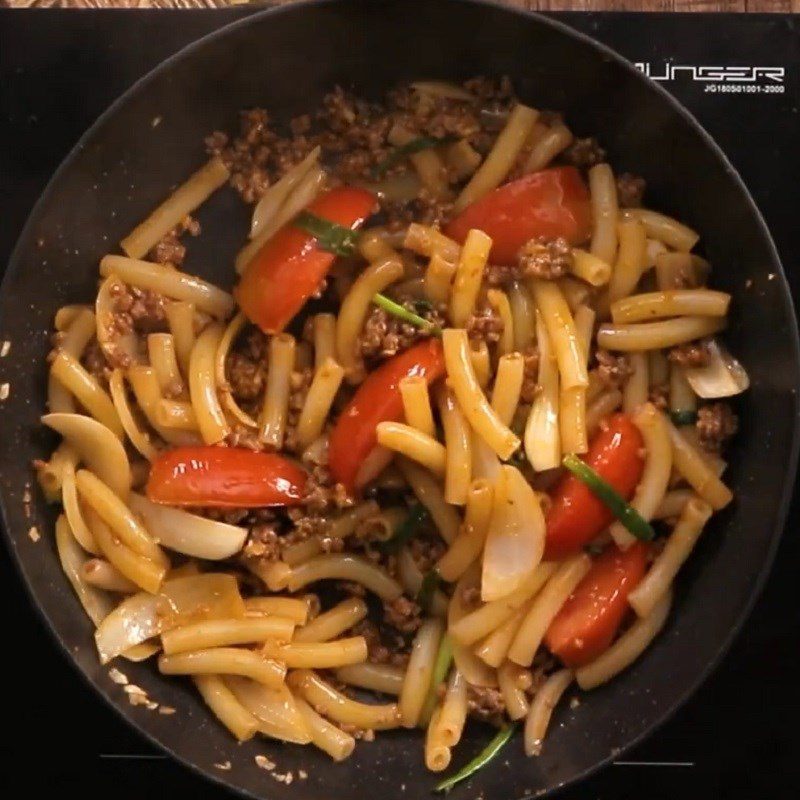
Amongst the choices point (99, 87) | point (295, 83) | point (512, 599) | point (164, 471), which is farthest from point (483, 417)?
point (99, 87)

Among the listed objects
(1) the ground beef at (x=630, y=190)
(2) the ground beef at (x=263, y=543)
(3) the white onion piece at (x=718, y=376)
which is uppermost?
(1) the ground beef at (x=630, y=190)

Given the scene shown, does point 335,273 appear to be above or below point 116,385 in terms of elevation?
above

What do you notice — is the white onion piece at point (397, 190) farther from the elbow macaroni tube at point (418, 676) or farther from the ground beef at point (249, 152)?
the elbow macaroni tube at point (418, 676)

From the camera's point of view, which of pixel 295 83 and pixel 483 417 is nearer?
pixel 483 417

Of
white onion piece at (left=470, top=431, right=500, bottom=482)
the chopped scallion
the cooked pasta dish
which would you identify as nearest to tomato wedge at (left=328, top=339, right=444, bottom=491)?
the cooked pasta dish

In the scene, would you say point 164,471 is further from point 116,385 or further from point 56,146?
point 56,146

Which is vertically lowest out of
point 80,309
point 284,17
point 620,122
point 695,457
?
point 695,457

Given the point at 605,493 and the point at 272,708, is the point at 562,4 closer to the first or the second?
the point at 605,493

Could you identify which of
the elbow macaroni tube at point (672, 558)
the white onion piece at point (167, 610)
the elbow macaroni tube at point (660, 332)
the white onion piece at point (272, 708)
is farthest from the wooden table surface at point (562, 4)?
the white onion piece at point (272, 708)
